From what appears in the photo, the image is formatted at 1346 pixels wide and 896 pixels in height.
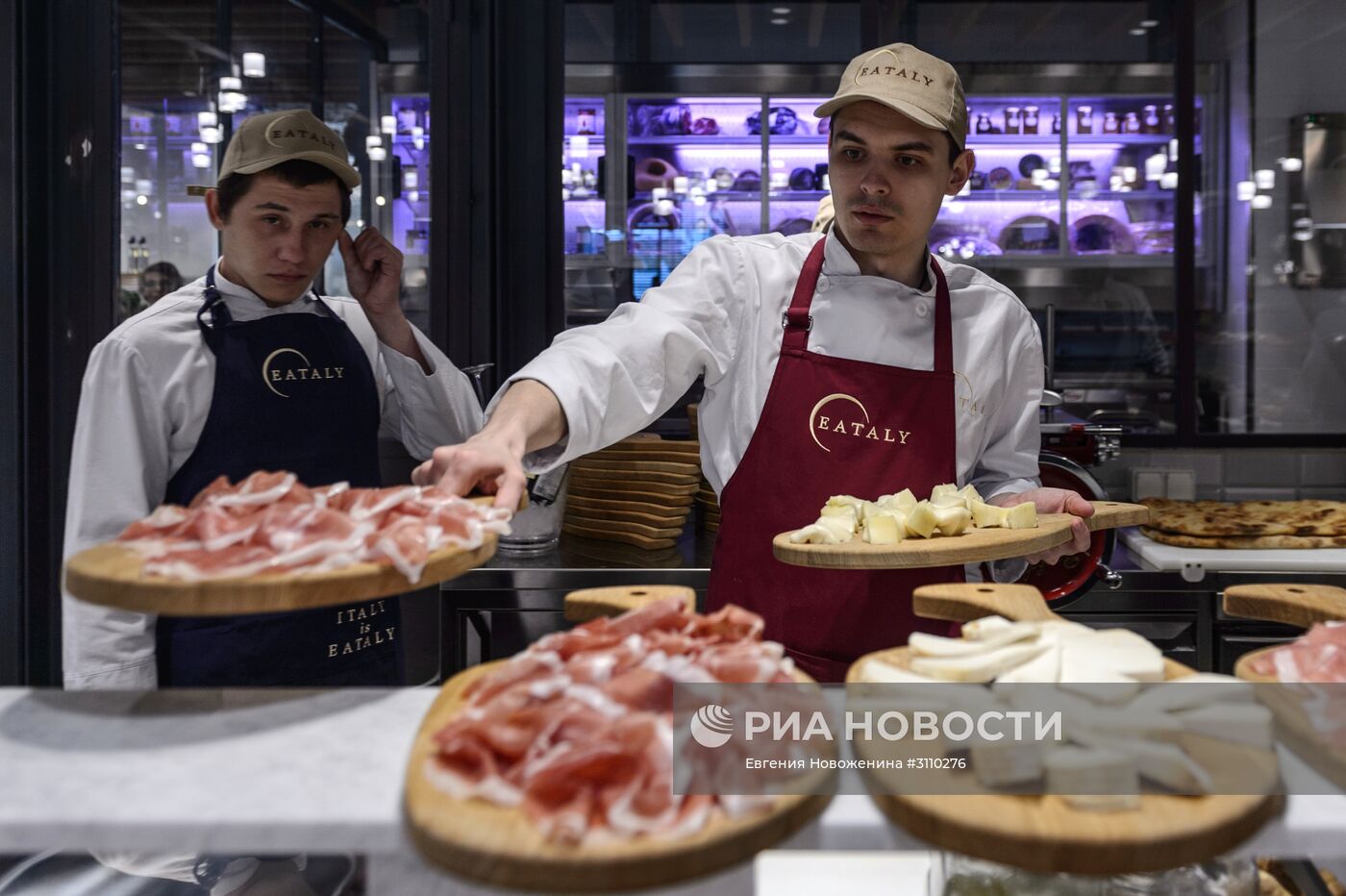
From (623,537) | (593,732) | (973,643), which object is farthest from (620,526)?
(593,732)

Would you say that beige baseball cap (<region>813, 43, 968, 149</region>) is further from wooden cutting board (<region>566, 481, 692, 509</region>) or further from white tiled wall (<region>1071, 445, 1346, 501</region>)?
white tiled wall (<region>1071, 445, 1346, 501</region>)

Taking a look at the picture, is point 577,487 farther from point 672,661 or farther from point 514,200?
point 672,661

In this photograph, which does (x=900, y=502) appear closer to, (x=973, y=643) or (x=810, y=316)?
(x=810, y=316)

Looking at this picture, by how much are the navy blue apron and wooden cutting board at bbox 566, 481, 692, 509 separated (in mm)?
1075

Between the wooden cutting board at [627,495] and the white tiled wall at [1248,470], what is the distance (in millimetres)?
1729

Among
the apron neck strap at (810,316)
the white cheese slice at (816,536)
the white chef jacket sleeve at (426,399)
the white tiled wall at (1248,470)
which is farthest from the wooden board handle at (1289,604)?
the white tiled wall at (1248,470)

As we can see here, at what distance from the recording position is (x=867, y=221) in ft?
6.59

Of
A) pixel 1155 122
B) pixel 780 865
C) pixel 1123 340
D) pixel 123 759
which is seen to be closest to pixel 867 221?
pixel 780 865

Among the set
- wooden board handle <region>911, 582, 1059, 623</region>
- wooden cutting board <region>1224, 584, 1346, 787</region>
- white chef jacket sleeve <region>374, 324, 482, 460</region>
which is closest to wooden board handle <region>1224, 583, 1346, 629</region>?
wooden cutting board <region>1224, 584, 1346, 787</region>

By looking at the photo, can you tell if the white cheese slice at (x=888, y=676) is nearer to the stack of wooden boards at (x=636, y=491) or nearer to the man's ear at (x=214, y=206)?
the man's ear at (x=214, y=206)

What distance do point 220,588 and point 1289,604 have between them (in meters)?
1.14

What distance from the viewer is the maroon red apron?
2.00m

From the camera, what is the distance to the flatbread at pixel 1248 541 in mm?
3150

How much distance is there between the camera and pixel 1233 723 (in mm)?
961
